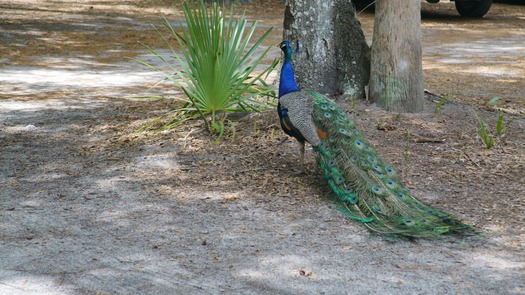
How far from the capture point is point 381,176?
17.5ft

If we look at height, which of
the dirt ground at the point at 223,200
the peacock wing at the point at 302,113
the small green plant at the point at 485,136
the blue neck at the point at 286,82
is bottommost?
the dirt ground at the point at 223,200

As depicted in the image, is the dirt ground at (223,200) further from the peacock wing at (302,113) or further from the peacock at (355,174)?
the peacock wing at (302,113)

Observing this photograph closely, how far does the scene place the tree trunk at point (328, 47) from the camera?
7.53 meters

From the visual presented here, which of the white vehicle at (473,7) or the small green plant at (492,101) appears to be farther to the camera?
the white vehicle at (473,7)

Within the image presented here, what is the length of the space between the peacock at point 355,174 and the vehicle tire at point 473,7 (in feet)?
42.5

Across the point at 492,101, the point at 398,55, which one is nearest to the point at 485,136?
the point at 398,55

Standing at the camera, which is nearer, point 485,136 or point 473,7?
point 485,136

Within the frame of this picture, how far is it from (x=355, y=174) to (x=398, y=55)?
7.35 ft

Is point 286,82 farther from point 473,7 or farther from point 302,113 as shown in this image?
point 473,7

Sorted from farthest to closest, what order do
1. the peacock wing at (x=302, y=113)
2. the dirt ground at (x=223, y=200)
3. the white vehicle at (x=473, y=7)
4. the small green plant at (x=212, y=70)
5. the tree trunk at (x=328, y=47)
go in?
the white vehicle at (x=473, y=7) → the tree trunk at (x=328, y=47) → the small green plant at (x=212, y=70) → the peacock wing at (x=302, y=113) → the dirt ground at (x=223, y=200)

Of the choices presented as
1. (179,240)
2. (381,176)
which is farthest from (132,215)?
(381,176)

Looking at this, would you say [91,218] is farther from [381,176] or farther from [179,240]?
[381,176]

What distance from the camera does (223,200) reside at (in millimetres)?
5594

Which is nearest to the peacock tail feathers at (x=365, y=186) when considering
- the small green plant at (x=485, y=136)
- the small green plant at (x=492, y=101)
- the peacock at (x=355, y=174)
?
the peacock at (x=355, y=174)
